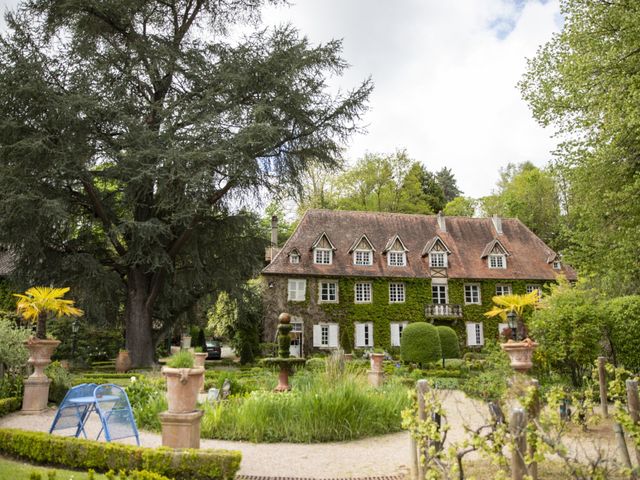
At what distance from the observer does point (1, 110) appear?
18016mm

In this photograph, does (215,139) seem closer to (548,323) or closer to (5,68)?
(5,68)

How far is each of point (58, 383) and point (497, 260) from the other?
87.9ft

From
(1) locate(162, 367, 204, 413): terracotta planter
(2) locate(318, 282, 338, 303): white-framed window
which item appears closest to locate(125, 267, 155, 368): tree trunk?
(2) locate(318, 282, 338, 303): white-framed window

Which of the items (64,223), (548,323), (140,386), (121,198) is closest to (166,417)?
(140,386)

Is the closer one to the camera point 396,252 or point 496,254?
point 396,252

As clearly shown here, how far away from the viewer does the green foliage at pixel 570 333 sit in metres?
13.7

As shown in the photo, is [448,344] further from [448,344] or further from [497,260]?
[497,260]

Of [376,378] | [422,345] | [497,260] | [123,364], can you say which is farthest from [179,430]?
[497,260]

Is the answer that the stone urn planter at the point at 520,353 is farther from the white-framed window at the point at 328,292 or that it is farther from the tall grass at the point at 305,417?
the white-framed window at the point at 328,292

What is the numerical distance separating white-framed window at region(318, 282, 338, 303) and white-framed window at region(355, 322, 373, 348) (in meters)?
2.03

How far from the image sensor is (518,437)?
4367 millimetres

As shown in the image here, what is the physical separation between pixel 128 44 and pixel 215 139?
17.3ft

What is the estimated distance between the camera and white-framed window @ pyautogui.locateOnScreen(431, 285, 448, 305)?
3183cm

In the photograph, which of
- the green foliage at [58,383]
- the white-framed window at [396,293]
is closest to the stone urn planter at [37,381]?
the green foliage at [58,383]
